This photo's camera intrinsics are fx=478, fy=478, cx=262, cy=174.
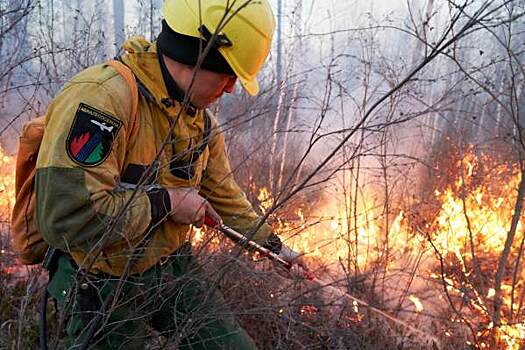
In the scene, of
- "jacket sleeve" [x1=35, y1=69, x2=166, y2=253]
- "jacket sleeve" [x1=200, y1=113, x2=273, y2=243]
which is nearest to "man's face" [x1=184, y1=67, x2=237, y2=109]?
"jacket sleeve" [x1=35, y1=69, x2=166, y2=253]

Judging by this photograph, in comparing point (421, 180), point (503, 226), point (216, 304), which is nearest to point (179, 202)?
point (216, 304)

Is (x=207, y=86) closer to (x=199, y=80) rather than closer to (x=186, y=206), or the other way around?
(x=199, y=80)

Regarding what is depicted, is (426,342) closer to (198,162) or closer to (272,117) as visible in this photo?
(198,162)

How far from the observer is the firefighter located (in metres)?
1.73

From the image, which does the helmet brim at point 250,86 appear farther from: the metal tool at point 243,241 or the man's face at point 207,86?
the metal tool at point 243,241

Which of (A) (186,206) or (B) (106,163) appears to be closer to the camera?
(B) (106,163)

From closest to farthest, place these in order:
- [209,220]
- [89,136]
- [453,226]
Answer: [89,136] → [209,220] → [453,226]

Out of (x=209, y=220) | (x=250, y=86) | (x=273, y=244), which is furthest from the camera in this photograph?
(x=273, y=244)

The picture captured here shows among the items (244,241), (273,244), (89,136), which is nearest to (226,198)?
(273,244)

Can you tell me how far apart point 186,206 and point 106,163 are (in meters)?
0.37

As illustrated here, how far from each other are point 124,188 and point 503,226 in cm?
561

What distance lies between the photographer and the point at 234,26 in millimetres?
1967

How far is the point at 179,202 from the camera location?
194cm

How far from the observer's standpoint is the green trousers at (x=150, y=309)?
2002 mm
